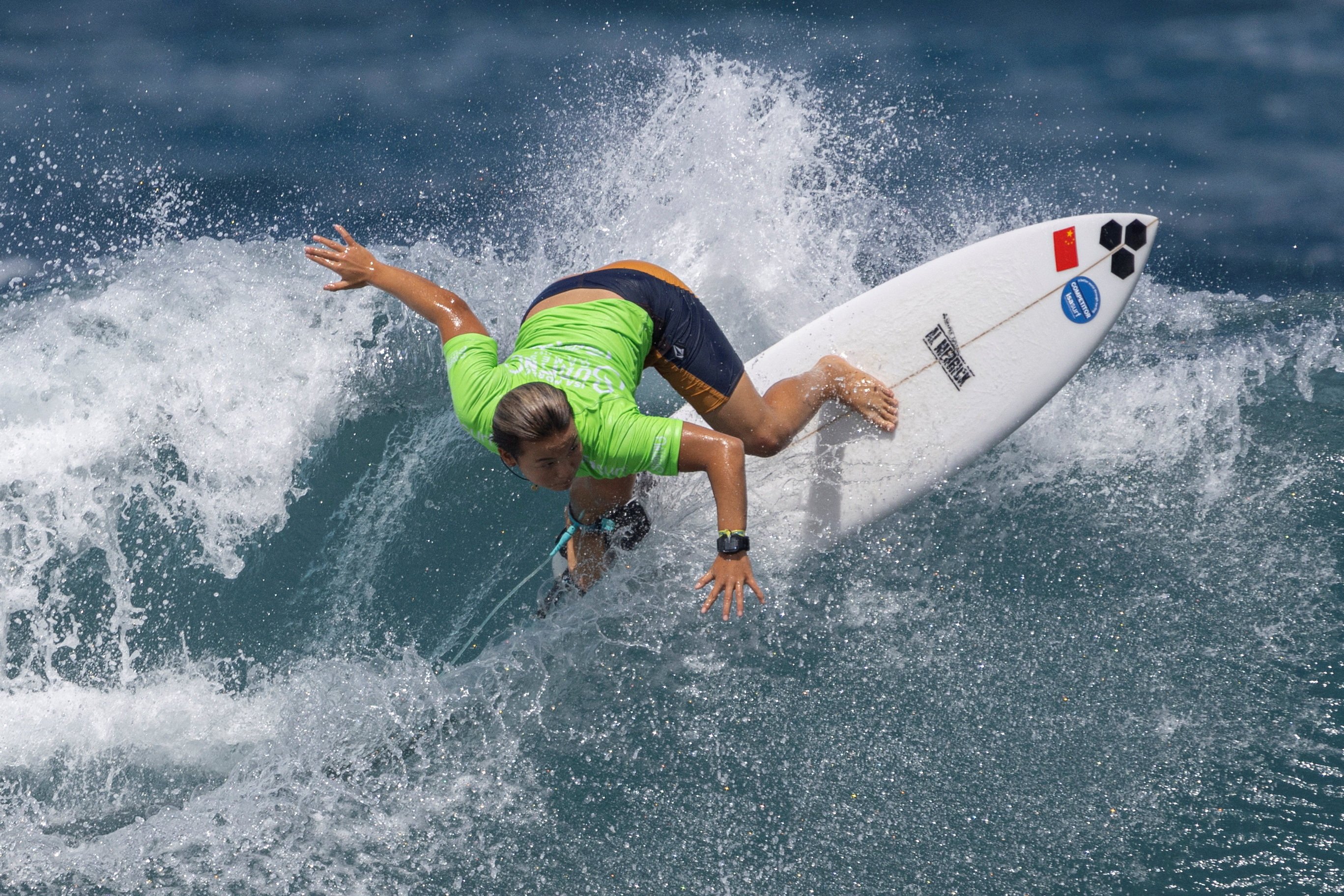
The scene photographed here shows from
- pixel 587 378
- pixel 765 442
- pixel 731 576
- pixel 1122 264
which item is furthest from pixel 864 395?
pixel 587 378

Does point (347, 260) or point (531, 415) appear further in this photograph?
point (347, 260)

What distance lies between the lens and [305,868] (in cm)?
418

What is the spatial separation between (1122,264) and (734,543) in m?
2.57

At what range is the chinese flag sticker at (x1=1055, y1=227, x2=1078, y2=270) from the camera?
16.8 ft

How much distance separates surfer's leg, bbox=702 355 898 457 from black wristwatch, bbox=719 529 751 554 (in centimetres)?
89

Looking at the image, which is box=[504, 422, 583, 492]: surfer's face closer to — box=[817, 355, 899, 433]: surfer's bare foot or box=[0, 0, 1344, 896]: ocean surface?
box=[0, 0, 1344, 896]: ocean surface

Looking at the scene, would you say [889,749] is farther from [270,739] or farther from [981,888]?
[270,739]

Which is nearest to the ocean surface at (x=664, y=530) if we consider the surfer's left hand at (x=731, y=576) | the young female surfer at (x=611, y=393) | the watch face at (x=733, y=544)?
the young female surfer at (x=611, y=393)

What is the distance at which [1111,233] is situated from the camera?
5094 millimetres

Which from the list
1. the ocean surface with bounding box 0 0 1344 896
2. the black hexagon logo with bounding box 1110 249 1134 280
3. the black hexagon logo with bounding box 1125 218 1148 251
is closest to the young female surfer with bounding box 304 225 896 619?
the ocean surface with bounding box 0 0 1344 896

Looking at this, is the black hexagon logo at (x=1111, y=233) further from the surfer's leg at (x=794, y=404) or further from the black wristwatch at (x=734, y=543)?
the black wristwatch at (x=734, y=543)

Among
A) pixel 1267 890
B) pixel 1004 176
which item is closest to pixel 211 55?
pixel 1004 176

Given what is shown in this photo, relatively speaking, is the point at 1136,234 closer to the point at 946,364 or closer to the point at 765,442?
the point at 946,364

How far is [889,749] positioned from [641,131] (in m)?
4.14
